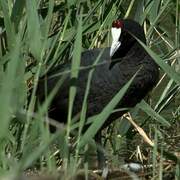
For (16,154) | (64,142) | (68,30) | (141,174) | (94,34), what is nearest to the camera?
(64,142)

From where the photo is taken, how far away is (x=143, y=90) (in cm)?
344

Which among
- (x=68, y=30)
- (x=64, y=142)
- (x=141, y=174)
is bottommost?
(x=141, y=174)

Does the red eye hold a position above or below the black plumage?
above

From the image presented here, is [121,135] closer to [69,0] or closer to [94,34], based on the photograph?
[94,34]

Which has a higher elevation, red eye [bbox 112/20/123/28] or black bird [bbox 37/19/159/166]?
red eye [bbox 112/20/123/28]

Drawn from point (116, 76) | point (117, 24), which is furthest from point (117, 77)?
point (117, 24)

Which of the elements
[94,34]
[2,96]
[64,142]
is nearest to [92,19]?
[94,34]

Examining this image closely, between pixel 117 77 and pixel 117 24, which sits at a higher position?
pixel 117 24

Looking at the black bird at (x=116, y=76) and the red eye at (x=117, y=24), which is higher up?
the red eye at (x=117, y=24)

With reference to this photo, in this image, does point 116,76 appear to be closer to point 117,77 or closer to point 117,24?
point 117,77

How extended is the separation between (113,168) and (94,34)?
74 centimetres

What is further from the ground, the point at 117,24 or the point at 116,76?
the point at 117,24

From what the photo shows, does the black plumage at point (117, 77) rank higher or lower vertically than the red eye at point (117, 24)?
lower

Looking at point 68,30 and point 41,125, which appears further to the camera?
point 68,30
